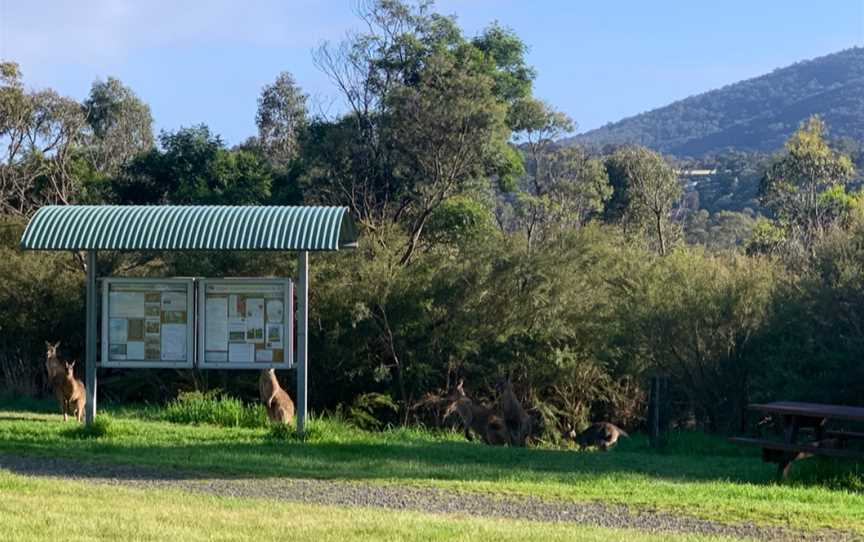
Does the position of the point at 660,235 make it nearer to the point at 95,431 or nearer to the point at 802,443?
the point at 802,443

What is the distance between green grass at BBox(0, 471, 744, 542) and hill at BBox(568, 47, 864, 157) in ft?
353

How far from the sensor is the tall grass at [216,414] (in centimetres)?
1853

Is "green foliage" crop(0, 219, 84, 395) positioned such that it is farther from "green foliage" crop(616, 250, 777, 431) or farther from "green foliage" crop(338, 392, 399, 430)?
"green foliage" crop(616, 250, 777, 431)

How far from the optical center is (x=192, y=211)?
17.0 meters

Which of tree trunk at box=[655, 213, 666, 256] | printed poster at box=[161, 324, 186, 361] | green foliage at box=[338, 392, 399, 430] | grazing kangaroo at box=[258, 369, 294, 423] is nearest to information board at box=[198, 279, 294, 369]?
printed poster at box=[161, 324, 186, 361]

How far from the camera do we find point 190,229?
16.7m

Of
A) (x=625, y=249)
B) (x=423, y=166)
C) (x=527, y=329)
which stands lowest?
(x=527, y=329)

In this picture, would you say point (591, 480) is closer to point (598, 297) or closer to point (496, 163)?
point (598, 297)

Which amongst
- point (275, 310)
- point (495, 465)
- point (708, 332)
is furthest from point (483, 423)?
point (708, 332)

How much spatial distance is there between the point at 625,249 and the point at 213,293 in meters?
10.3

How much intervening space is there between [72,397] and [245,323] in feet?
11.7

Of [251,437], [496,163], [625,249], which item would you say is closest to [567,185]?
[496,163]

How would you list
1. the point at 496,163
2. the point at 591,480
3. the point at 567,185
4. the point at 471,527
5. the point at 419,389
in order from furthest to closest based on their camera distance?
1. the point at 567,185
2. the point at 496,163
3. the point at 419,389
4. the point at 591,480
5. the point at 471,527

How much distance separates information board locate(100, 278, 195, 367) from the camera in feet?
56.2
